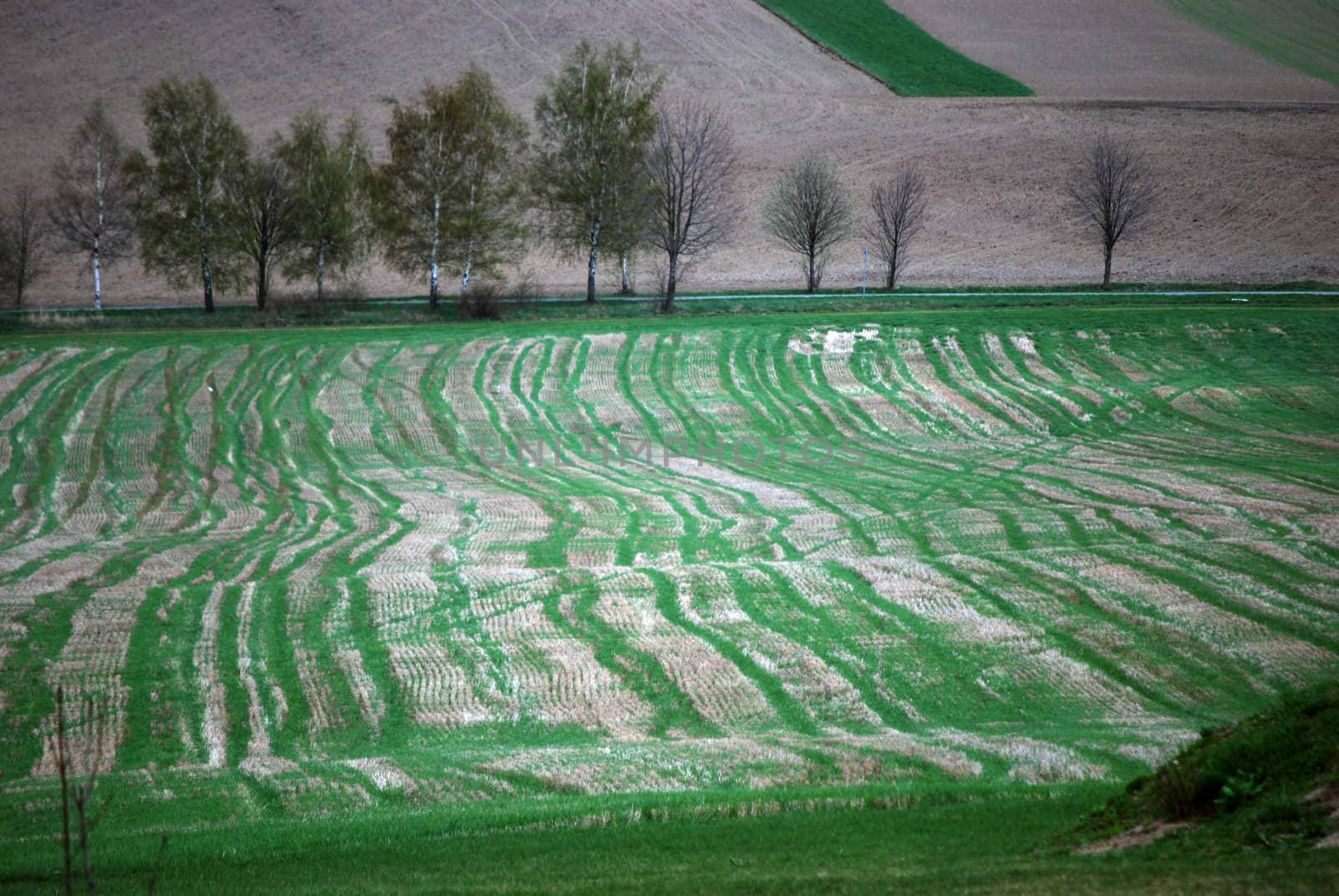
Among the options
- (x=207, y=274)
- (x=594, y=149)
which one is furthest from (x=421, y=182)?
(x=207, y=274)

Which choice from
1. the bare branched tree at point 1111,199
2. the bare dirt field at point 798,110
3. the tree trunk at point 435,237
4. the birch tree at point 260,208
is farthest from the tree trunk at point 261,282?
the bare branched tree at point 1111,199

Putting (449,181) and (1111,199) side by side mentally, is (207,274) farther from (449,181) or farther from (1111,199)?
(1111,199)

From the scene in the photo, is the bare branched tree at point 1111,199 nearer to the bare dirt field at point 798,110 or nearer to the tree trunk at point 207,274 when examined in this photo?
the bare dirt field at point 798,110

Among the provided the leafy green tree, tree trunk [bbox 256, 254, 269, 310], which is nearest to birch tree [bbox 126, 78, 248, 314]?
tree trunk [bbox 256, 254, 269, 310]

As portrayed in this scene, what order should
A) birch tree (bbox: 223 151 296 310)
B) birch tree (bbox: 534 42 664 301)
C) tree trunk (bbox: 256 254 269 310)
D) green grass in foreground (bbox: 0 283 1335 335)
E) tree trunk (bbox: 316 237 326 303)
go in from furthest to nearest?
tree trunk (bbox: 316 237 326 303) → birch tree (bbox: 534 42 664 301) → tree trunk (bbox: 256 254 269 310) → birch tree (bbox: 223 151 296 310) → green grass in foreground (bbox: 0 283 1335 335)

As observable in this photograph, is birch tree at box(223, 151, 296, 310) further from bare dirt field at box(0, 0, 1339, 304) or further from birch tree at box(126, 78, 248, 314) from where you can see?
bare dirt field at box(0, 0, 1339, 304)

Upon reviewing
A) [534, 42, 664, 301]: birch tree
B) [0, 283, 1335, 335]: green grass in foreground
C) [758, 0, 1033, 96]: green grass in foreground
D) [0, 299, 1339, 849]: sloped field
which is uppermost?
[758, 0, 1033, 96]: green grass in foreground

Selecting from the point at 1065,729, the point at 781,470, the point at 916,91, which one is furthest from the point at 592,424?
the point at 916,91
